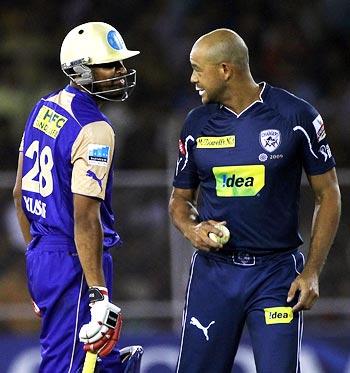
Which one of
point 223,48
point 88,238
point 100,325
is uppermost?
point 223,48

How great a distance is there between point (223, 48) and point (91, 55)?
598 millimetres

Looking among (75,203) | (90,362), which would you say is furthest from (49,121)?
(90,362)

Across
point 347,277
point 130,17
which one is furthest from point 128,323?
point 130,17

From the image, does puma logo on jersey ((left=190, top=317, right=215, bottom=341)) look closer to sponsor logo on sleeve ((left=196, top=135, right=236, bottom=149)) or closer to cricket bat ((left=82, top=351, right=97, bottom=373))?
cricket bat ((left=82, top=351, right=97, bottom=373))

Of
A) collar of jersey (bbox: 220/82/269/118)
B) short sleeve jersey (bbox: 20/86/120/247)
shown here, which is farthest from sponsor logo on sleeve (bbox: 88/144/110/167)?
collar of jersey (bbox: 220/82/269/118)

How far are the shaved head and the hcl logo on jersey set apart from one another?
1.54 ft

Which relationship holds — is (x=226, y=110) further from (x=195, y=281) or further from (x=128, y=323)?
(x=128, y=323)

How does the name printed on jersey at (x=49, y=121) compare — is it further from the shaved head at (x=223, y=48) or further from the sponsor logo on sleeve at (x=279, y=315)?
the sponsor logo on sleeve at (x=279, y=315)

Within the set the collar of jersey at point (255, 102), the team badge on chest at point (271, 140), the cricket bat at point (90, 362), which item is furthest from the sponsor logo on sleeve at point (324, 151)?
the cricket bat at point (90, 362)

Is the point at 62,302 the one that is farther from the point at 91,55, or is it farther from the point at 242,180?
the point at 91,55

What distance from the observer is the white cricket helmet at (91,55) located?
219 inches

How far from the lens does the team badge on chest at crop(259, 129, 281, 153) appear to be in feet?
18.3

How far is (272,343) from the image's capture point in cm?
550

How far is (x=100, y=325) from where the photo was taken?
17.3ft
